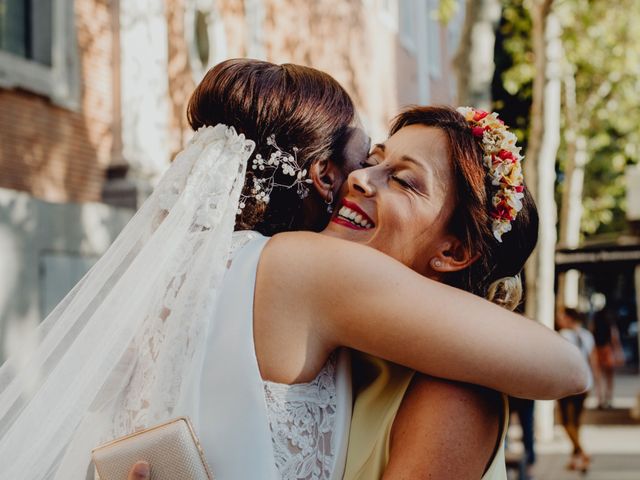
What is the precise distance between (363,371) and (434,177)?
0.49m

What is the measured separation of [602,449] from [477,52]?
615 centimetres

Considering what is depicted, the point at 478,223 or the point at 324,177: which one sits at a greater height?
the point at 324,177

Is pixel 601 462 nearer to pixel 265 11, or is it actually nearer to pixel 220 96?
pixel 265 11

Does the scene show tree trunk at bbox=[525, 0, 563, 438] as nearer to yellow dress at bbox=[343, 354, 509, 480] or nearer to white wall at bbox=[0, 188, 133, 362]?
white wall at bbox=[0, 188, 133, 362]

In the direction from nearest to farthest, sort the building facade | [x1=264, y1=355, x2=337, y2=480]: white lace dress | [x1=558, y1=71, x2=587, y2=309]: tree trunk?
[x1=264, y1=355, x2=337, y2=480]: white lace dress → the building facade → [x1=558, y1=71, x2=587, y2=309]: tree trunk

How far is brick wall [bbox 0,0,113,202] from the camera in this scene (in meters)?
8.51

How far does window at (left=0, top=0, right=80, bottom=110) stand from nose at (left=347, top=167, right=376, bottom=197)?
22.3 ft

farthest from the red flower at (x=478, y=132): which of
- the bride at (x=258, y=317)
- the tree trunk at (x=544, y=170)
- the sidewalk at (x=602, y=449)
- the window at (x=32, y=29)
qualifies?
the tree trunk at (x=544, y=170)

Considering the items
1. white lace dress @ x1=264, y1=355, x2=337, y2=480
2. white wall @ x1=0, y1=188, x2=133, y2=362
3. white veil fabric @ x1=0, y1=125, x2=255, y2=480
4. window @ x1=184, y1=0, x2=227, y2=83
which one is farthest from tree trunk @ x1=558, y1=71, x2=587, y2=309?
white lace dress @ x1=264, y1=355, x2=337, y2=480

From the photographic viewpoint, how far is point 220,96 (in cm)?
251

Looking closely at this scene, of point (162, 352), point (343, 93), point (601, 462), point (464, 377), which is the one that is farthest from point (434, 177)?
point (601, 462)

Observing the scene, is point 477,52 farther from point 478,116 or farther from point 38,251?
point 478,116

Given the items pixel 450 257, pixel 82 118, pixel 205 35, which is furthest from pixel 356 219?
pixel 205 35

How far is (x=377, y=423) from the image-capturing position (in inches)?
85.1
